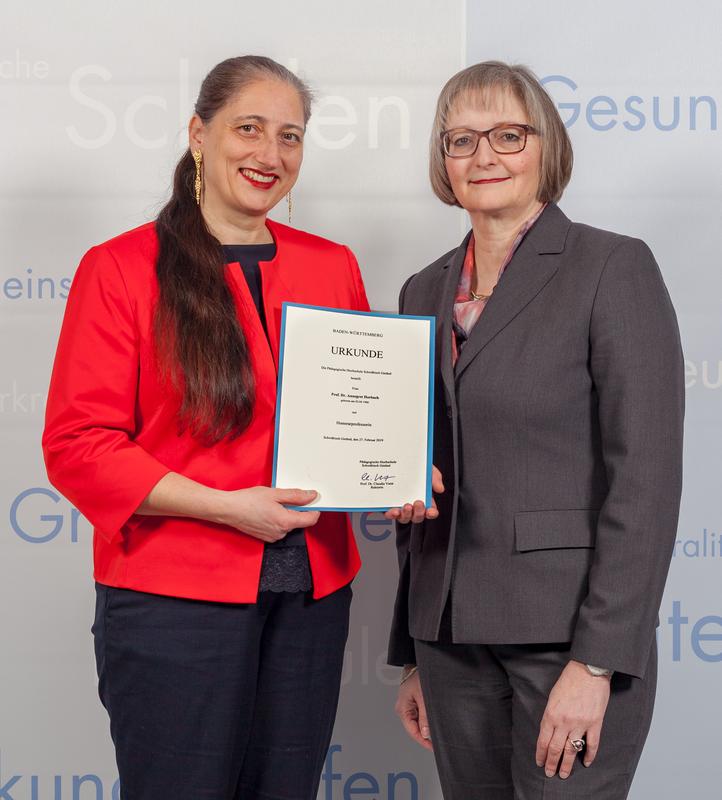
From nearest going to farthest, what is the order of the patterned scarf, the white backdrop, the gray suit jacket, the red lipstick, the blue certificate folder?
the gray suit jacket < the blue certificate folder < the patterned scarf < the red lipstick < the white backdrop

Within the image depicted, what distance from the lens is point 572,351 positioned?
136cm

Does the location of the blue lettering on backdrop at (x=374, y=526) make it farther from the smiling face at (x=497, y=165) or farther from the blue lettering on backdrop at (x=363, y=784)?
the smiling face at (x=497, y=165)

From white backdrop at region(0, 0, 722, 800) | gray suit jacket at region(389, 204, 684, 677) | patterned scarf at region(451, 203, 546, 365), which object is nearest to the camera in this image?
gray suit jacket at region(389, 204, 684, 677)

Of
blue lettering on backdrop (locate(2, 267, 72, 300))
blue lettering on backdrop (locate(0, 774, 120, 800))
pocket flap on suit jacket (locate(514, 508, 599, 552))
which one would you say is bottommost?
blue lettering on backdrop (locate(0, 774, 120, 800))

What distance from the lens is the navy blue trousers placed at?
1459mm

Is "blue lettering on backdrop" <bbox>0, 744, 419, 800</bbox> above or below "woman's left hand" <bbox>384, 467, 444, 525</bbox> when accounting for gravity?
below

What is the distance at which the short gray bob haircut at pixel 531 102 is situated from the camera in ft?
4.90

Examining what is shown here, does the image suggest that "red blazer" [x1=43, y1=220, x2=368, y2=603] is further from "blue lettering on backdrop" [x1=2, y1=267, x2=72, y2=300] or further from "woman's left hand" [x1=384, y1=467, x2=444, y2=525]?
"blue lettering on backdrop" [x1=2, y1=267, x2=72, y2=300]

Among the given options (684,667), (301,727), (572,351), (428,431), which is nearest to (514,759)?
(301,727)

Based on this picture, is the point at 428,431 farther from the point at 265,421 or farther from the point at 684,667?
the point at 684,667

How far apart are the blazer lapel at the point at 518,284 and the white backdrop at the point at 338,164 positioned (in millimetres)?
951

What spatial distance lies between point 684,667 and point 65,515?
1.66m

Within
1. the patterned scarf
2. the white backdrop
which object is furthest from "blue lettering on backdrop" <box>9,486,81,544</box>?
the patterned scarf
